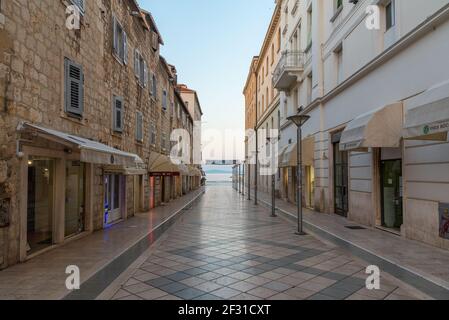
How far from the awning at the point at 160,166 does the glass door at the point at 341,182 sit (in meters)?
8.54

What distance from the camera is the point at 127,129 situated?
13930mm

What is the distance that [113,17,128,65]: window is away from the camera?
12.2 meters

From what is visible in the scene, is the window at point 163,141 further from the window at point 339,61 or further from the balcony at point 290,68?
the window at point 339,61

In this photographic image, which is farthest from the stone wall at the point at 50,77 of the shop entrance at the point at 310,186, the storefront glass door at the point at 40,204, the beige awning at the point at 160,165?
the shop entrance at the point at 310,186

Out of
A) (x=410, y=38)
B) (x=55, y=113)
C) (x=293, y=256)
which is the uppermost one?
(x=410, y=38)

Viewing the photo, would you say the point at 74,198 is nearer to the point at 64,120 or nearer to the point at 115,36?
the point at 64,120

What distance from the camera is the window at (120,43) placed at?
12.2 metres

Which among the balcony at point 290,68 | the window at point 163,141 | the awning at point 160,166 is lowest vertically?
the awning at point 160,166

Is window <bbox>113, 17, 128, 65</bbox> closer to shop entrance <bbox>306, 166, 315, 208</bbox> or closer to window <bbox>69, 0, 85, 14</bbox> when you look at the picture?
window <bbox>69, 0, 85, 14</bbox>

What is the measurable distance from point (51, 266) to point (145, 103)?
39.7 ft

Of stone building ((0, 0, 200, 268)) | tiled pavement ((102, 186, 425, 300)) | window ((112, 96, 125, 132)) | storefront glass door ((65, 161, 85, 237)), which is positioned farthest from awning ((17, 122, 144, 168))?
window ((112, 96, 125, 132))

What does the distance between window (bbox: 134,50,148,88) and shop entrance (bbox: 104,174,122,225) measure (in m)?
5.17
